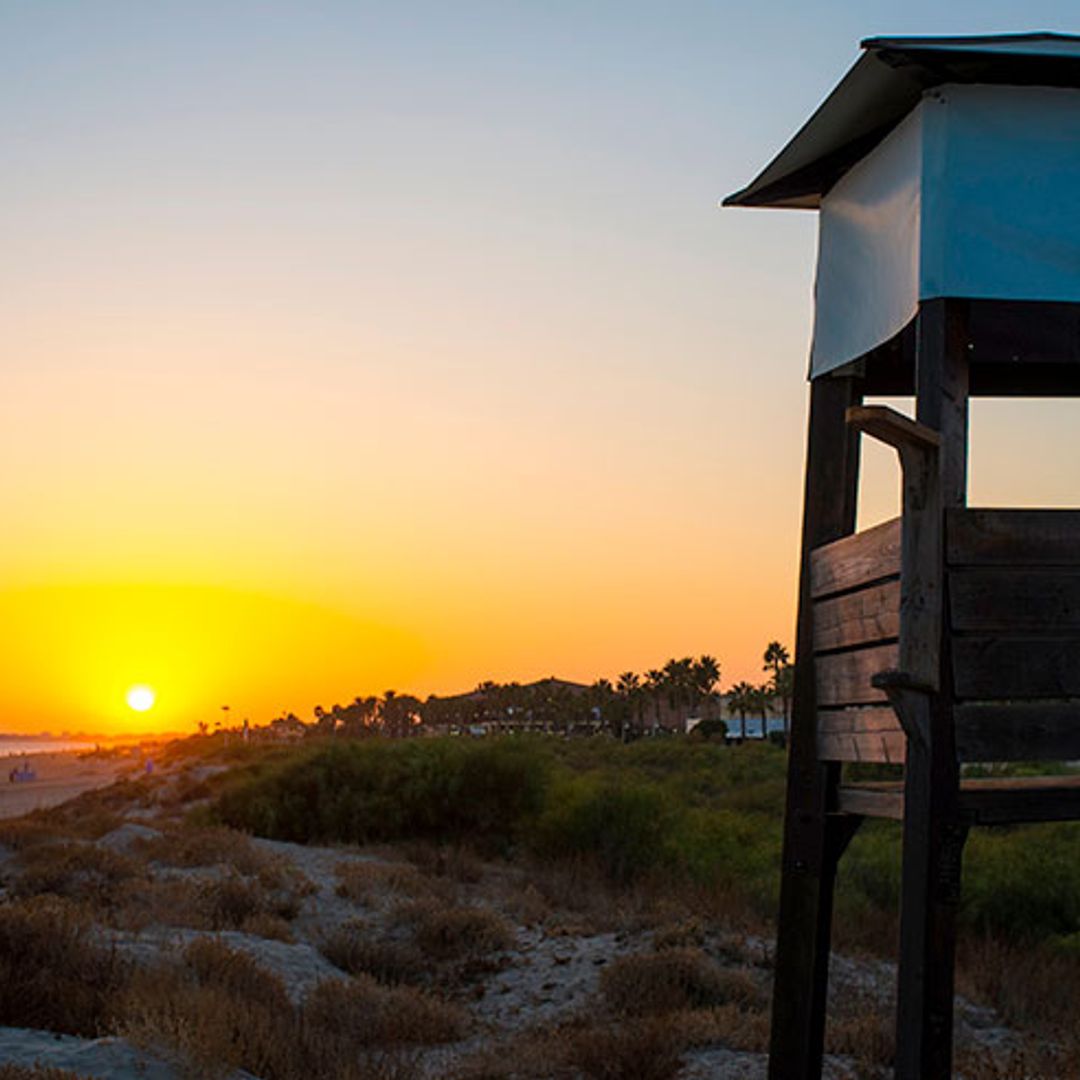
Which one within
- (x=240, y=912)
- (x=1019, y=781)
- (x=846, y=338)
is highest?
(x=846, y=338)

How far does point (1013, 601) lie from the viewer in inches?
226

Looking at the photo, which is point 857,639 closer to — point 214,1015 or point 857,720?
point 857,720

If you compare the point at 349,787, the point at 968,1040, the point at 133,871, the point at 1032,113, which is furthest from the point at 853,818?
the point at 349,787

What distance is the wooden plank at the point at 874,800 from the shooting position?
6188mm

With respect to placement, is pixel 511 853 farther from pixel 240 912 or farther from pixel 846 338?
pixel 846 338

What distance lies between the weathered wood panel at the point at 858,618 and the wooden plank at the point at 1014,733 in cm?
50

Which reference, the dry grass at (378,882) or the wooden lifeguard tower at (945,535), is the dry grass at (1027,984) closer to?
the wooden lifeguard tower at (945,535)

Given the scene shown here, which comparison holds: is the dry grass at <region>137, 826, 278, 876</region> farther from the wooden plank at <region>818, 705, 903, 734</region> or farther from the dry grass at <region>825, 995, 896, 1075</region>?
the wooden plank at <region>818, 705, 903, 734</region>

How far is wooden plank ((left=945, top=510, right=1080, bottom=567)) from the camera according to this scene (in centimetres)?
572

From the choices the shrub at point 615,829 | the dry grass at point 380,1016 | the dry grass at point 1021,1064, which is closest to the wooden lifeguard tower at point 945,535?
the dry grass at point 1021,1064

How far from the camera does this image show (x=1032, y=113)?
603 cm

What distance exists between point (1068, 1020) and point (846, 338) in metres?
7.13

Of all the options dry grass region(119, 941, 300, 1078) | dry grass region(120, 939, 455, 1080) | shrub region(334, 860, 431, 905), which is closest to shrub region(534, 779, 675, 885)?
shrub region(334, 860, 431, 905)

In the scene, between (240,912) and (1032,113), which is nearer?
(1032,113)
